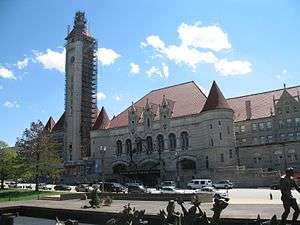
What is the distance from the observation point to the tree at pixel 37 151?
53094mm

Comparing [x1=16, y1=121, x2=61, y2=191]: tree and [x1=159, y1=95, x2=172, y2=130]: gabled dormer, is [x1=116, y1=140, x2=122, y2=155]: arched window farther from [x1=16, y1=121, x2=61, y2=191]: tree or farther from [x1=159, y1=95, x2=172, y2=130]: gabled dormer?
[x1=16, y1=121, x2=61, y2=191]: tree

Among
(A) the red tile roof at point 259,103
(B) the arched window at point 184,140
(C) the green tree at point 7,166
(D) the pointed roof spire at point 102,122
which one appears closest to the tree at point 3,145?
(C) the green tree at point 7,166

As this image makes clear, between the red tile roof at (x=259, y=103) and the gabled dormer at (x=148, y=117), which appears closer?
the red tile roof at (x=259, y=103)

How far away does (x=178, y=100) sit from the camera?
263ft

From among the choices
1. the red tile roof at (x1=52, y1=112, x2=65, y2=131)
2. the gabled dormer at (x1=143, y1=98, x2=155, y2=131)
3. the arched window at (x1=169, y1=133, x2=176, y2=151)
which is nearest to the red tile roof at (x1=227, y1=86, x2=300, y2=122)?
the arched window at (x1=169, y1=133, x2=176, y2=151)

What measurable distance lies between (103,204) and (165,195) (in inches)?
250

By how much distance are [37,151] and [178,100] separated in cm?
3468

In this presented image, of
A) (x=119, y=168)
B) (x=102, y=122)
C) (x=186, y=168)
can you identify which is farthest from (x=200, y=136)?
(x=102, y=122)

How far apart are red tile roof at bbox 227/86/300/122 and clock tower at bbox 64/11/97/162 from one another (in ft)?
109

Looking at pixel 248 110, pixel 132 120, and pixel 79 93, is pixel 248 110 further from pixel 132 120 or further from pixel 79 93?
pixel 79 93

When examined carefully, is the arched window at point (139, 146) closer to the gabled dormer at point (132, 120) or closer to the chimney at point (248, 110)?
the gabled dormer at point (132, 120)

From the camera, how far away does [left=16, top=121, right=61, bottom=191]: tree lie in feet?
174

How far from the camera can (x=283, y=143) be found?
2675 inches

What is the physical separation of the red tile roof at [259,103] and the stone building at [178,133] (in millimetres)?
197
